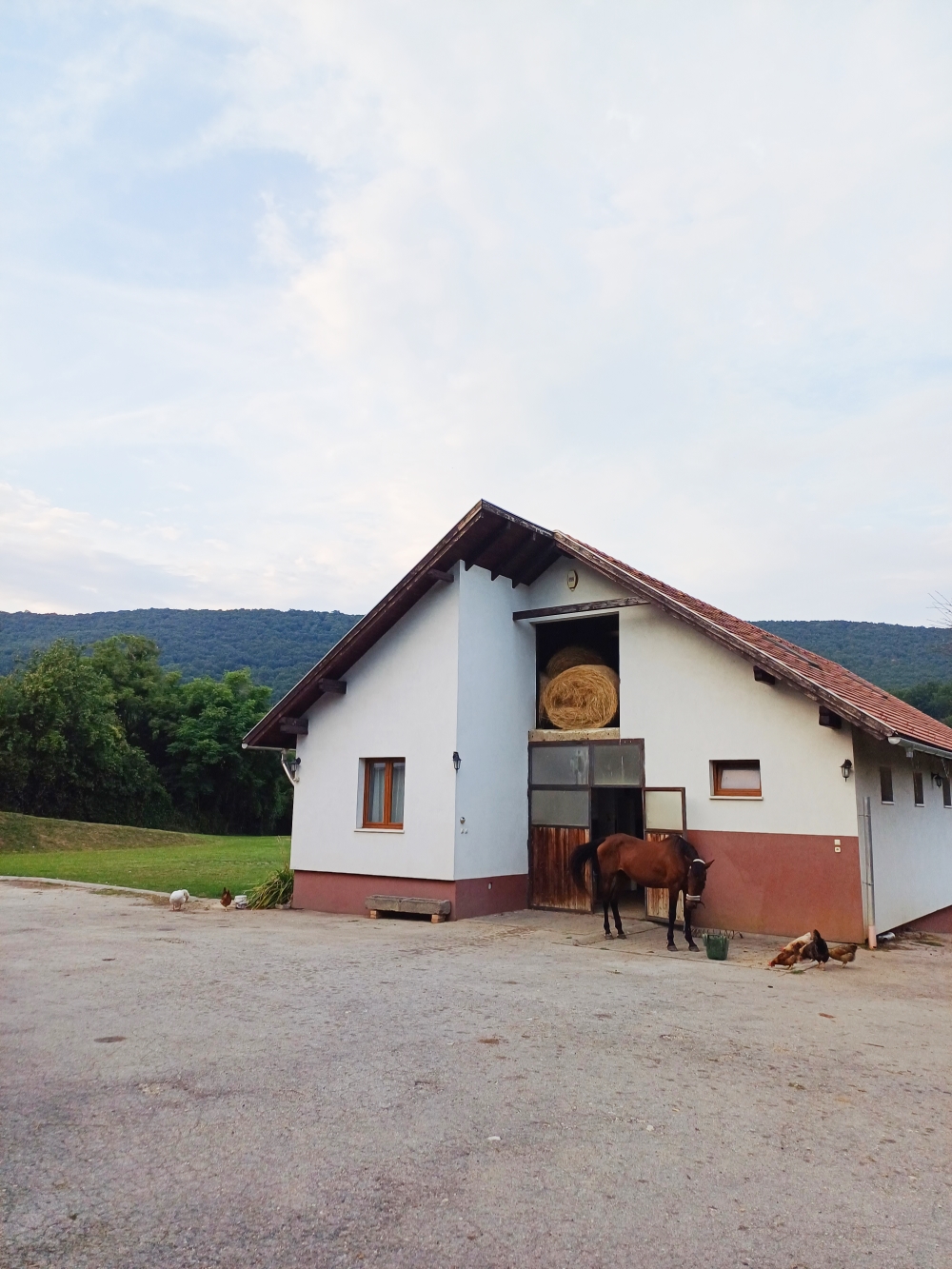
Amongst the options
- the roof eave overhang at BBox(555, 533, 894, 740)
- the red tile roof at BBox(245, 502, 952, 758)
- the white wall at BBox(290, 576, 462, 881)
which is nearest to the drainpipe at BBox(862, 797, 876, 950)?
the red tile roof at BBox(245, 502, 952, 758)

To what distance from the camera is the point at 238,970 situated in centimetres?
929

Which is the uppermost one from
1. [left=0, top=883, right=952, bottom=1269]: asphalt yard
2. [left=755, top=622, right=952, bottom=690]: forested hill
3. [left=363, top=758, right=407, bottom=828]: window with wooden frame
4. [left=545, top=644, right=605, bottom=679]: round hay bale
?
[left=755, top=622, right=952, bottom=690]: forested hill

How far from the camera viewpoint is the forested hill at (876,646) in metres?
42.6

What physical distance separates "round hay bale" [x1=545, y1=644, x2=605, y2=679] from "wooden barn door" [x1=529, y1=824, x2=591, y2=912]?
2.61 metres

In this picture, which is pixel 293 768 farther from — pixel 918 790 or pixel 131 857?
pixel 131 857

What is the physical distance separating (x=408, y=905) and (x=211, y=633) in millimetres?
74613

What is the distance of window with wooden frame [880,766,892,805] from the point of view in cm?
1298

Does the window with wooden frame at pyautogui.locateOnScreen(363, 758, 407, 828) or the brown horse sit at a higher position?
the window with wooden frame at pyautogui.locateOnScreen(363, 758, 407, 828)

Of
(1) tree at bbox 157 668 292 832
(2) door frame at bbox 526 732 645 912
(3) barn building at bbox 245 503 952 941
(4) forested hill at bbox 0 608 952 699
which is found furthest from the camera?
(4) forested hill at bbox 0 608 952 699

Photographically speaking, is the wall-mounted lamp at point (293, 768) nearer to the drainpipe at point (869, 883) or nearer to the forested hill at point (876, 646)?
the drainpipe at point (869, 883)

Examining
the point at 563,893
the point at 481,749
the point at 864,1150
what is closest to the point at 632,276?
the point at 481,749

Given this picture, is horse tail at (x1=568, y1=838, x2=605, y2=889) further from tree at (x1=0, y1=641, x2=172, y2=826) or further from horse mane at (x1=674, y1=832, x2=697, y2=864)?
tree at (x1=0, y1=641, x2=172, y2=826)

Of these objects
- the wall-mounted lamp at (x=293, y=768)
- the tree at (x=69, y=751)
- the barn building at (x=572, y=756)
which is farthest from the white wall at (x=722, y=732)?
the tree at (x=69, y=751)

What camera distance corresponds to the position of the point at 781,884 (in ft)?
39.5
